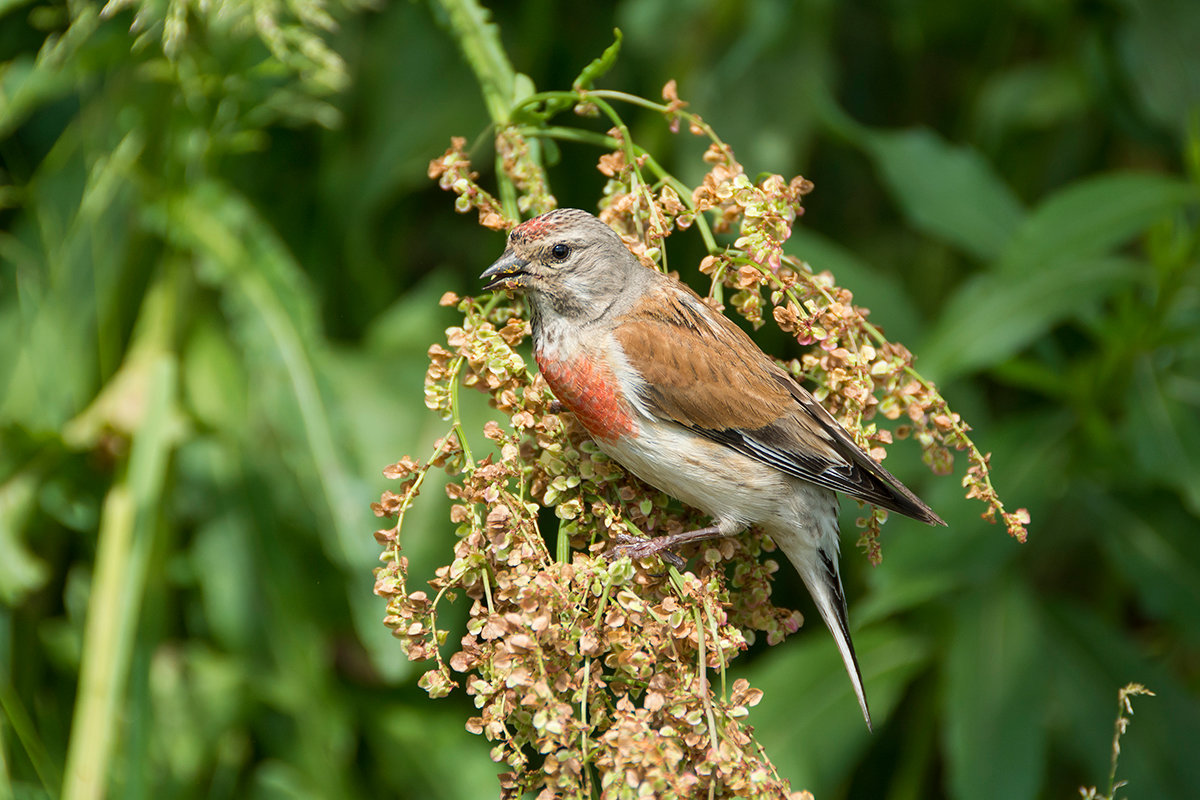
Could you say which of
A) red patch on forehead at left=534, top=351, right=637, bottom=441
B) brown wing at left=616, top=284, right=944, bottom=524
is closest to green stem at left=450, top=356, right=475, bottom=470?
red patch on forehead at left=534, top=351, right=637, bottom=441

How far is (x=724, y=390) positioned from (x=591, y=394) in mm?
258

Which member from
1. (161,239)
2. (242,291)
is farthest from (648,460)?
(161,239)

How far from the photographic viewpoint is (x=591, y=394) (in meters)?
1.80

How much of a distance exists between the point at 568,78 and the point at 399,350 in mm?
1105

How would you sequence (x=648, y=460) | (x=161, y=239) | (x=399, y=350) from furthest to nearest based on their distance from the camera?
(x=399, y=350), (x=161, y=239), (x=648, y=460)

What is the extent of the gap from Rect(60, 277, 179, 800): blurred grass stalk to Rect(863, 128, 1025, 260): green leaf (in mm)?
2023

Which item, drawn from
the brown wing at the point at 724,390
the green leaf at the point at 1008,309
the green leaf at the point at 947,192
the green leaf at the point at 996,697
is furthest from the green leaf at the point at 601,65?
the green leaf at the point at 996,697

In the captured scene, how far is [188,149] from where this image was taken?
8.70 ft

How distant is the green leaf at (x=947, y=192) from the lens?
121 inches

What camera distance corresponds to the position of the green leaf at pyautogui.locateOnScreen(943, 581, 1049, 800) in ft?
9.27

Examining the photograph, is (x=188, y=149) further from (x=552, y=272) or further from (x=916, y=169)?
(x=916, y=169)

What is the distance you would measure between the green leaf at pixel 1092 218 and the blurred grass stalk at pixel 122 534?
2.15 m

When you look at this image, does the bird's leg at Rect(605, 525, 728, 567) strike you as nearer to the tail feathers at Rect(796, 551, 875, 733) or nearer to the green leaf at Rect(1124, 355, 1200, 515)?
the tail feathers at Rect(796, 551, 875, 733)

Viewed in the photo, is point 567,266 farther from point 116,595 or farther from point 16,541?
point 16,541
